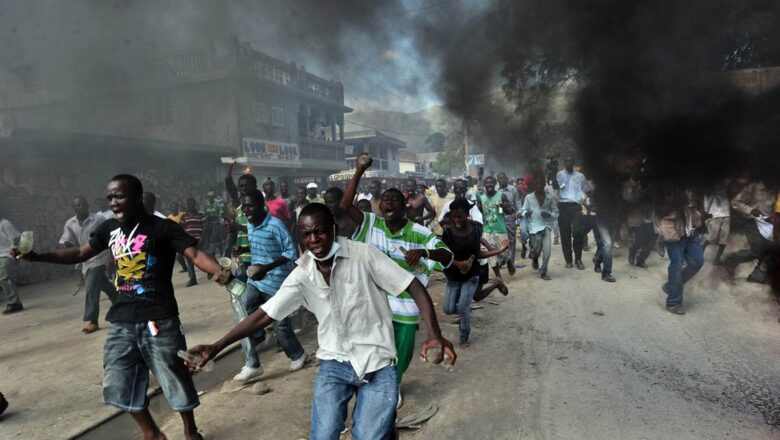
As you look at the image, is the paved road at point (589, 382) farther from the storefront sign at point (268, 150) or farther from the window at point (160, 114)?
the window at point (160, 114)

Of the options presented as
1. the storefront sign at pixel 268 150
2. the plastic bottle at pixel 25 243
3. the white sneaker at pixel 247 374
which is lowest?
the white sneaker at pixel 247 374

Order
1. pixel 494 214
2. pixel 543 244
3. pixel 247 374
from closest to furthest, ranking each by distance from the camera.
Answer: pixel 247 374, pixel 494 214, pixel 543 244

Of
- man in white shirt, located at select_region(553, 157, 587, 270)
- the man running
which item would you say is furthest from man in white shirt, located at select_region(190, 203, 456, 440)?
man in white shirt, located at select_region(553, 157, 587, 270)

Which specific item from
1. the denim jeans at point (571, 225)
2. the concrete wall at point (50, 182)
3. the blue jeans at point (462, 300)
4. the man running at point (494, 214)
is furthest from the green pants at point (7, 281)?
the denim jeans at point (571, 225)

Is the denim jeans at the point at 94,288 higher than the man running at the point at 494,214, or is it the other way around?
the man running at the point at 494,214

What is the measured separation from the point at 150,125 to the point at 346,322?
15636 mm

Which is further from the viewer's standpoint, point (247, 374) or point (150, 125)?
point (150, 125)

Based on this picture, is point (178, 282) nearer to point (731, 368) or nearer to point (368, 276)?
point (368, 276)

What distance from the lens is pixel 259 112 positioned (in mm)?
16172

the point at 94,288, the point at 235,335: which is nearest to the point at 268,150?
the point at 94,288

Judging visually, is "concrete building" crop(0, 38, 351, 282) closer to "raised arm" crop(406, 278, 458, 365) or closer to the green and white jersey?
the green and white jersey

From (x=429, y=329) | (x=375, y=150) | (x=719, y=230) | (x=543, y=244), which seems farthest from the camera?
(x=375, y=150)

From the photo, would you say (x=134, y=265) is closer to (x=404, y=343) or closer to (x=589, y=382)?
(x=404, y=343)

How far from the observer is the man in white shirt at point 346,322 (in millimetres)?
1777
